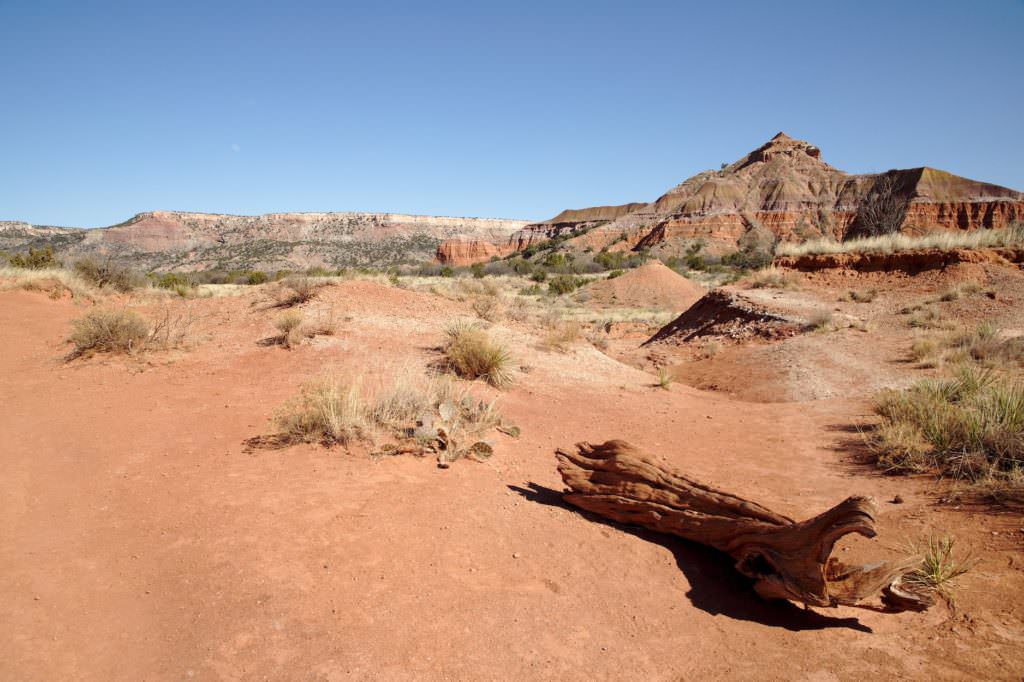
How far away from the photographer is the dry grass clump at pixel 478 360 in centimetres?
817

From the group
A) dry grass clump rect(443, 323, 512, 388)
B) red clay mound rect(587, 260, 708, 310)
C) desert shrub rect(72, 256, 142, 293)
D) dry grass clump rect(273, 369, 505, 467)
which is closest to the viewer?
dry grass clump rect(273, 369, 505, 467)

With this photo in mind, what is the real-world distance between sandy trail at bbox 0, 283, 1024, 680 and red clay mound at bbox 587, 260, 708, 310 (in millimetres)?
19156

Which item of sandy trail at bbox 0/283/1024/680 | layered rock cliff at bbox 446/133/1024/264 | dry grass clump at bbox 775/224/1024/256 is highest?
layered rock cliff at bbox 446/133/1024/264

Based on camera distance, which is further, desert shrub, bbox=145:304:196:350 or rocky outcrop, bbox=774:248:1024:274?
rocky outcrop, bbox=774:248:1024:274

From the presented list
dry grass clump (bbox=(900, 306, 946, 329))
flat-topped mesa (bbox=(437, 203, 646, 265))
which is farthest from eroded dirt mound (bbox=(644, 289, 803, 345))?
flat-topped mesa (bbox=(437, 203, 646, 265))

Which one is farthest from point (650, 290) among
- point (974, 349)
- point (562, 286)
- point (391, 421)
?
point (391, 421)

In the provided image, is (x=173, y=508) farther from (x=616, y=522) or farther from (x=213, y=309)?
(x=213, y=309)

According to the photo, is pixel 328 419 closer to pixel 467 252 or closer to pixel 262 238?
pixel 467 252

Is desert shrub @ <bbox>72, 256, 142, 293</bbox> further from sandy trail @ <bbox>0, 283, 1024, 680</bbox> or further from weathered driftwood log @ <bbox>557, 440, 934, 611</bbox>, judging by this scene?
weathered driftwood log @ <bbox>557, 440, 934, 611</bbox>

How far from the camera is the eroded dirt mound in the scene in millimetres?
13570

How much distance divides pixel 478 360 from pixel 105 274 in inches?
568

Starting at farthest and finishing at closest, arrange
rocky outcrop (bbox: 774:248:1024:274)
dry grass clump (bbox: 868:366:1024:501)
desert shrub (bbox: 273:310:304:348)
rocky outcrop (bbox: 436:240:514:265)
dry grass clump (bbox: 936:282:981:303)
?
rocky outcrop (bbox: 436:240:514:265) → rocky outcrop (bbox: 774:248:1024:274) → dry grass clump (bbox: 936:282:981:303) → desert shrub (bbox: 273:310:304:348) → dry grass clump (bbox: 868:366:1024:501)

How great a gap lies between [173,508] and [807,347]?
11866 mm

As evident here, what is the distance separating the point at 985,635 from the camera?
2.78m
